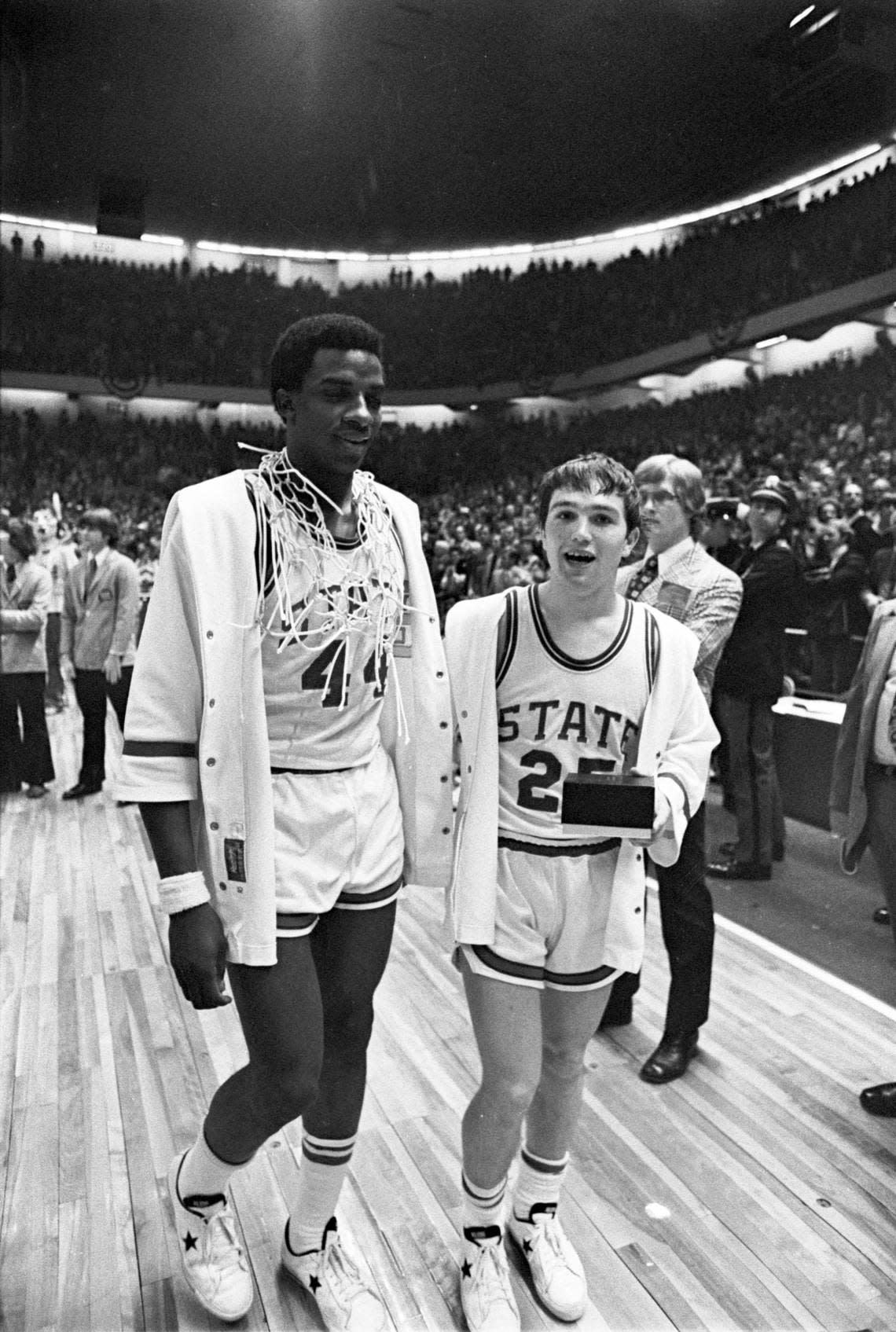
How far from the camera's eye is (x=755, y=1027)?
2.48 m

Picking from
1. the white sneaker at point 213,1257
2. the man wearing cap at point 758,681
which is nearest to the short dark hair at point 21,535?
the man wearing cap at point 758,681

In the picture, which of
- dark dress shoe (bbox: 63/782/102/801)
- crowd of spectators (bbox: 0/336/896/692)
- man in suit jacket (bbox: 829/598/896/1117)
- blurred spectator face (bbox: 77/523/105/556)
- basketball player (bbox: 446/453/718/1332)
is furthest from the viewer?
dark dress shoe (bbox: 63/782/102/801)

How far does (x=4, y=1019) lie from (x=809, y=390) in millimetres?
4041

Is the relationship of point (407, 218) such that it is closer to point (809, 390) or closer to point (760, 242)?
point (760, 242)

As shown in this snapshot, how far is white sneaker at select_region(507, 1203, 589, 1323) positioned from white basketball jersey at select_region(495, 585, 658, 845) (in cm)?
71

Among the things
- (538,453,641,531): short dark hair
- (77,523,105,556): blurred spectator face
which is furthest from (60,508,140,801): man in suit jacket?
(538,453,641,531): short dark hair

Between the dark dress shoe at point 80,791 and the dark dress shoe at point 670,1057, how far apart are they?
3577 millimetres

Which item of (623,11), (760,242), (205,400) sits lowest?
(205,400)

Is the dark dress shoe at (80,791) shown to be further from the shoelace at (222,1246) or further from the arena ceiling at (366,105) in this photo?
the shoelace at (222,1246)

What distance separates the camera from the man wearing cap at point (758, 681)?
3.51m

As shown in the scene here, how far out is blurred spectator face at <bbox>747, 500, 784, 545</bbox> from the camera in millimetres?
3453

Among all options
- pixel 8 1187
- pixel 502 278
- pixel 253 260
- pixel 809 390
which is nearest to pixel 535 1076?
pixel 8 1187

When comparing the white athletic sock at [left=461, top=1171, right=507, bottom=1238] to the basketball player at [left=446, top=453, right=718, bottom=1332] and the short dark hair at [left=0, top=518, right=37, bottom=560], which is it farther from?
the short dark hair at [left=0, top=518, right=37, bottom=560]

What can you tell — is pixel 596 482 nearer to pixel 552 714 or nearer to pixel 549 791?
pixel 552 714
